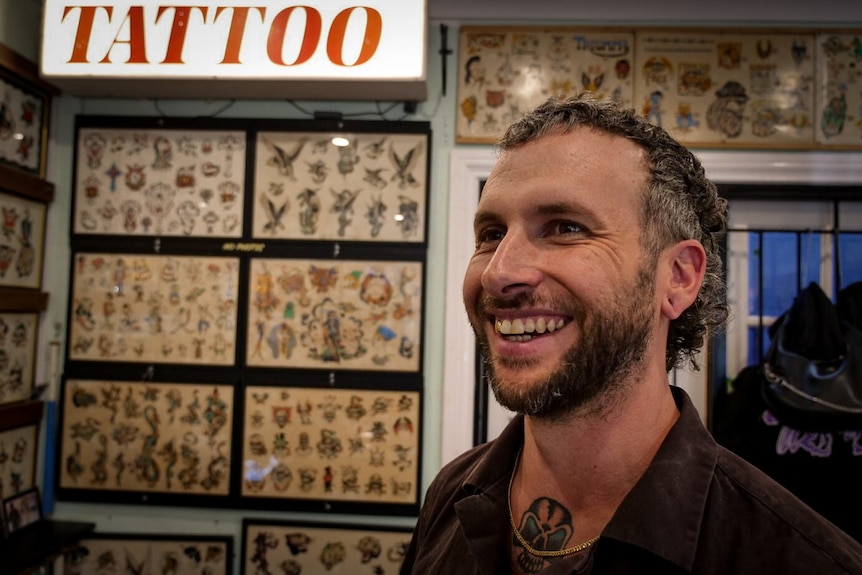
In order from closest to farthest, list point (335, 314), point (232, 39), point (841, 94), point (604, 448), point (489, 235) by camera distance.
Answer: point (604, 448) → point (489, 235) → point (232, 39) → point (841, 94) → point (335, 314)

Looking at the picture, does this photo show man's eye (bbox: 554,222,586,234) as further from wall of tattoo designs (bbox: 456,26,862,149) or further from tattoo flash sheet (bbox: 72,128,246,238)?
tattoo flash sheet (bbox: 72,128,246,238)

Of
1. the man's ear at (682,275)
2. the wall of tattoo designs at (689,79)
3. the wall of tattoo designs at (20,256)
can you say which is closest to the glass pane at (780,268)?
the wall of tattoo designs at (689,79)

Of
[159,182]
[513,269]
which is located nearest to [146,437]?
[159,182]

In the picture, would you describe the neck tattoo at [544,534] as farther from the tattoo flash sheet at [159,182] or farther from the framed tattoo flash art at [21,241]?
the framed tattoo flash art at [21,241]

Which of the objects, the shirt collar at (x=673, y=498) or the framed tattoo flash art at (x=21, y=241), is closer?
the shirt collar at (x=673, y=498)

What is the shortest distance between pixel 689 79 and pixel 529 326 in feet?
5.93

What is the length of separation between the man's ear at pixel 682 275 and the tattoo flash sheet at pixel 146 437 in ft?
6.11

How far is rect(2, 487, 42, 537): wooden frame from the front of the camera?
214cm

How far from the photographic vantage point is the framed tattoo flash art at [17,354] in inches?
86.4

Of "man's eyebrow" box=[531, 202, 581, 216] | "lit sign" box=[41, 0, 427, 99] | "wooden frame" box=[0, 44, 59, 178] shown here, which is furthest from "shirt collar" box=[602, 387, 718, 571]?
"wooden frame" box=[0, 44, 59, 178]

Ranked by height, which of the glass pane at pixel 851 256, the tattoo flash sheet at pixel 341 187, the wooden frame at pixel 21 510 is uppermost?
the tattoo flash sheet at pixel 341 187

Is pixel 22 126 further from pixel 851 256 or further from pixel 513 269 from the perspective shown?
pixel 851 256

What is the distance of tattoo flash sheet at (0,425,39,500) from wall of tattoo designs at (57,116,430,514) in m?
0.12

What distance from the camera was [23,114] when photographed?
2.24 meters
